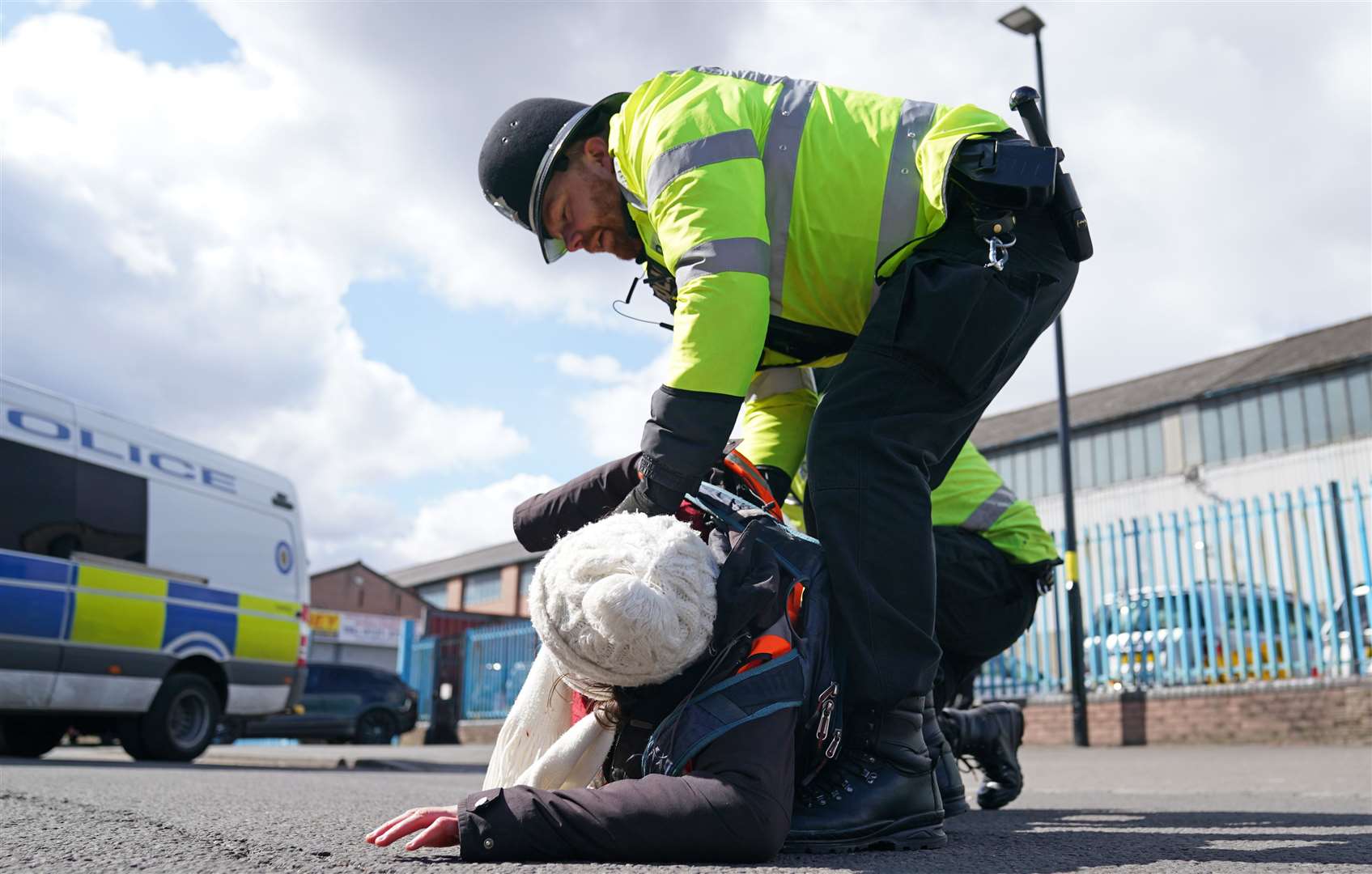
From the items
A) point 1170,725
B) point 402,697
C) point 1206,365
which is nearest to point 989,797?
point 1170,725

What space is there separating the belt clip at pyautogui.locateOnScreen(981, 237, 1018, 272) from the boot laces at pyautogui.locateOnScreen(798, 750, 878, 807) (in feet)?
3.38

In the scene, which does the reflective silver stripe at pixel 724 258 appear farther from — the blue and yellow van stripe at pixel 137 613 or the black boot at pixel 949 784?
the blue and yellow van stripe at pixel 137 613

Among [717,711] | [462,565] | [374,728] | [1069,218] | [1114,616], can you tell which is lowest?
[374,728]

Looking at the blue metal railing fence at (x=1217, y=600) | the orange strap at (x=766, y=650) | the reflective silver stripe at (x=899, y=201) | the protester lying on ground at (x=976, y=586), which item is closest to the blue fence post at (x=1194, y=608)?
the blue metal railing fence at (x=1217, y=600)

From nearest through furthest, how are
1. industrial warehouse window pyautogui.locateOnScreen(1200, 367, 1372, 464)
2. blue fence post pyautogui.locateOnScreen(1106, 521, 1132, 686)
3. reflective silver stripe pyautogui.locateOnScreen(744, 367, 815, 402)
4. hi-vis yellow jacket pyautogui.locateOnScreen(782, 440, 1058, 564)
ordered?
reflective silver stripe pyautogui.locateOnScreen(744, 367, 815, 402)
hi-vis yellow jacket pyautogui.locateOnScreen(782, 440, 1058, 564)
blue fence post pyautogui.locateOnScreen(1106, 521, 1132, 686)
industrial warehouse window pyautogui.locateOnScreen(1200, 367, 1372, 464)

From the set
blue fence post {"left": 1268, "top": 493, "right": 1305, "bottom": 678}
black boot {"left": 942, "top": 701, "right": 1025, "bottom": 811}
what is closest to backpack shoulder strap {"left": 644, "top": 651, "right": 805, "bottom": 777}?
black boot {"left": 942, "top": 701, "right": 1025, "bottom": 811}

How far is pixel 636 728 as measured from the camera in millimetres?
2000

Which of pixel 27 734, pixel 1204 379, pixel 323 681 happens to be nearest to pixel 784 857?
pixel 27 734

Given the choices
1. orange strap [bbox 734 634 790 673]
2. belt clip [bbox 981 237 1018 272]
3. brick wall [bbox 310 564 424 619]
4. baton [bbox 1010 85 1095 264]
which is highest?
brick wall [bbox 310 564 424 619]

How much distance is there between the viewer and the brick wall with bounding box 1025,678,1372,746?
28.3 feet

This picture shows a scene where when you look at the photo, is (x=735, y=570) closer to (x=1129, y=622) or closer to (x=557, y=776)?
(x=557, y=776)

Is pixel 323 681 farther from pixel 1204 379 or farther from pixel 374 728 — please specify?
pixel 1204 379

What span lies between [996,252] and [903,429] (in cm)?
44

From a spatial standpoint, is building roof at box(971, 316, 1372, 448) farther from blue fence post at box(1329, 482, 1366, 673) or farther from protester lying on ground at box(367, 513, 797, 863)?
protester lying on ground at box(367, 513, 797, 863)
